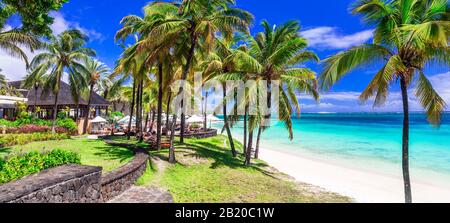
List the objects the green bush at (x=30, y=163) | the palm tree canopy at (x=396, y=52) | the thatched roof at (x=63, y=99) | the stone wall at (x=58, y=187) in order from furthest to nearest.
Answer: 1. the thatched roof at (x=63, y=99)
2. the palm tree canopy at (x=396, y=52)
3. the green bush at (x=30, y=163)
4. the stone wall at (x=58, y=187)

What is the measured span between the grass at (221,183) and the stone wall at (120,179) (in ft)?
1.44

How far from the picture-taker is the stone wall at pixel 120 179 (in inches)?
274

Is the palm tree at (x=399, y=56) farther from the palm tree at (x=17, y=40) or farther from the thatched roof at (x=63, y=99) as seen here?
the thatched roof at (x=63, y=99)

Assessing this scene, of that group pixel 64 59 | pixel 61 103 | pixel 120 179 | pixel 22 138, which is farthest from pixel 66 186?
pixel 61 103

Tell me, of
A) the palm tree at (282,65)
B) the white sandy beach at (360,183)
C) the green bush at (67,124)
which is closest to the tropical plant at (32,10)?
the palm tree at (282,65)

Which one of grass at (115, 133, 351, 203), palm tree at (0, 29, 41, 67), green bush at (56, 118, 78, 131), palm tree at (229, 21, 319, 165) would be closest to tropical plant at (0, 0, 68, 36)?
palm tree at (0, 29, 41, 67)

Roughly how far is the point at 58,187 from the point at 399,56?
8753 mm

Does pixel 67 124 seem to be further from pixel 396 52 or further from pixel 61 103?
pixel 396 52

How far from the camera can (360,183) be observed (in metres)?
14.1

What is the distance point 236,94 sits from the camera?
46.4 ft

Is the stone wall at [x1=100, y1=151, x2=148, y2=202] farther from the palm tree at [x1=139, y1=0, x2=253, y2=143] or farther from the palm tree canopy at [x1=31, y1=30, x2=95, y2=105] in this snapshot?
the palm tree canopy at [x1=31, y1=30, x2=95, y2=105]

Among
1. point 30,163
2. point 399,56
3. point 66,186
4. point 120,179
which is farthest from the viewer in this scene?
point 120,179
